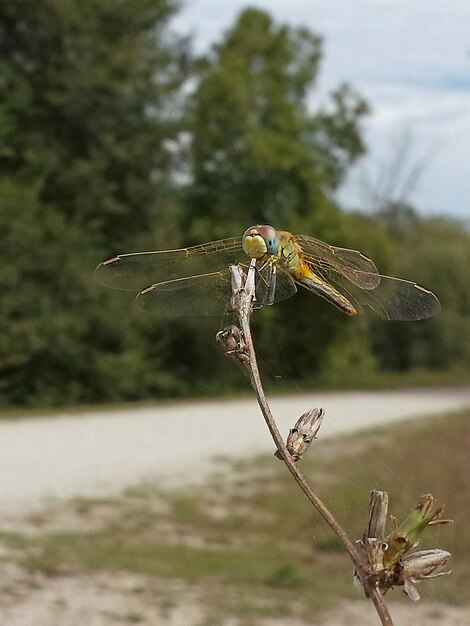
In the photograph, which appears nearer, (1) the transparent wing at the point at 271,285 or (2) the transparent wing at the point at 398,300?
(1) the transparent wing at the point at 271,285

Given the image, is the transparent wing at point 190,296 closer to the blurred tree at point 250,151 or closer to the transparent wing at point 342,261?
the transparent wing at point 342,261

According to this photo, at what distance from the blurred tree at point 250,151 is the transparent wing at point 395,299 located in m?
16.3

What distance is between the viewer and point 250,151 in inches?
721

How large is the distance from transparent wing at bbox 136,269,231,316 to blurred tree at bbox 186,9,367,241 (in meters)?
16.2

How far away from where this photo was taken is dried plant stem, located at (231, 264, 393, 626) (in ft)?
1.99

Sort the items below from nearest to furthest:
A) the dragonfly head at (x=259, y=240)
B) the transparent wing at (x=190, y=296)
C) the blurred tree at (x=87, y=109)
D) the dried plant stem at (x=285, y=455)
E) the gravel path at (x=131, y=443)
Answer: the dried plant stem at (x=285, y=455), the dragonfly head at (x=259, y=240), the transparent wing at (x=190, y=296), the gravel path at (x=131, y=443), the blurred tree at (x=87, y=109)

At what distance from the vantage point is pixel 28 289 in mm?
Result: 15508

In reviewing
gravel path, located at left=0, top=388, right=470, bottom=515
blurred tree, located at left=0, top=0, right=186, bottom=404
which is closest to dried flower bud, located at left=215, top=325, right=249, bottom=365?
gravel path, located at left=0, top=388, right=470, bottom=515

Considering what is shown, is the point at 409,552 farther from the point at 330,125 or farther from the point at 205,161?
the point at 330,125

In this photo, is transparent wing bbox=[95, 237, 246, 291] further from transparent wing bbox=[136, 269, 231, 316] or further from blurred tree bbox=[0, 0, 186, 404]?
blurred tree bbox=[0, 0, 186, 404]

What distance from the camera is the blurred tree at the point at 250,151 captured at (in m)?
18.1

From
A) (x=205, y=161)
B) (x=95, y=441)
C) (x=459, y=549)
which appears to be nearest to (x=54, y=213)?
(x=205, y=161)

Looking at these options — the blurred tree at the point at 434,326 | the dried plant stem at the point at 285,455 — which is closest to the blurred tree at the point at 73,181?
the blurred tree at the point at 434,326

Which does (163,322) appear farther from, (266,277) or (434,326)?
(266,277)
